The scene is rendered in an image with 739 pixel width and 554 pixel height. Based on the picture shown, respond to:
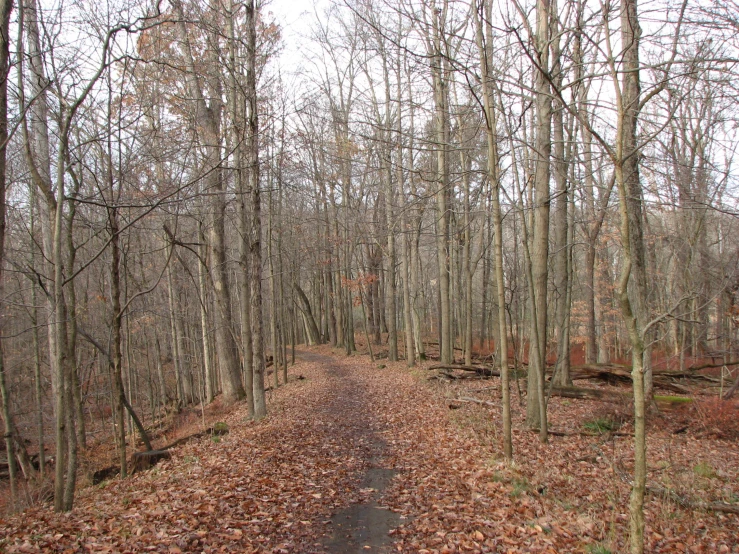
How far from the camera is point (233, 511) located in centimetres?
489

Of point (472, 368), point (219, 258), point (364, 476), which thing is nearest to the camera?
point (364, 476)

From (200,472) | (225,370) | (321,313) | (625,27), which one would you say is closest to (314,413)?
(200,472)

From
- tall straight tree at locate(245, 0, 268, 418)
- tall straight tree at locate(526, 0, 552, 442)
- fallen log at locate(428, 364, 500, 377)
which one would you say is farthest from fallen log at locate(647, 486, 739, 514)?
fallen log at locate(428, 364, 500, 377)

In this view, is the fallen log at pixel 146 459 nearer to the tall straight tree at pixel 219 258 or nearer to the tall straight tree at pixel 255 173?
the tall straight tree at pixel 255 173

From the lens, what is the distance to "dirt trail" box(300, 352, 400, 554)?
439 centimetres

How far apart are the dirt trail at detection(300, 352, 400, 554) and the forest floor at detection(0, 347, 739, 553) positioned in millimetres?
25

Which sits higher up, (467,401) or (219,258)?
(219,258)

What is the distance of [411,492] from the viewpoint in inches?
218

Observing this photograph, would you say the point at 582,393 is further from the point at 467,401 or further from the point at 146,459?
the point at 146,459

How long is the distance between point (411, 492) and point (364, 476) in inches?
33.6

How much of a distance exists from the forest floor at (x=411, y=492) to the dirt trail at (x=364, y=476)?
25 millimetres

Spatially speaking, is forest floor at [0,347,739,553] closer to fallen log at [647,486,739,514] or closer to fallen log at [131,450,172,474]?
fallen log at [647,486,739,514]

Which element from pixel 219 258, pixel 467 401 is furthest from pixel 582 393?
pixel 219 258

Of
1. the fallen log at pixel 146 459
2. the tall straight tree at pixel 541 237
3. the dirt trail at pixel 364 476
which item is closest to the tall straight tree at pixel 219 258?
the dirt trail at pixel 364 476
